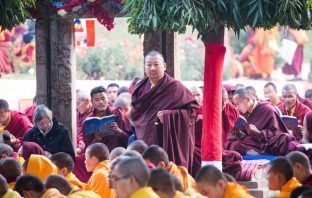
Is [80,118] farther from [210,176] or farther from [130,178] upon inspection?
[130,178]

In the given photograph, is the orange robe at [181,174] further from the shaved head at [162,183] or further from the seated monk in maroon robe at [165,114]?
the shaved head at [162,183]

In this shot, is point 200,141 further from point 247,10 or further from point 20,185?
point 20,185

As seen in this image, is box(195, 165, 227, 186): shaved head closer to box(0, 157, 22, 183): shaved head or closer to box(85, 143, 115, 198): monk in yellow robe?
box(0, 157, 22, 183): shaved head

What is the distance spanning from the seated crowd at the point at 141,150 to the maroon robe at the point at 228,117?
1cm

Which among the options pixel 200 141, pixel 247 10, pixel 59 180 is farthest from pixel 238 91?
pixel 59 180

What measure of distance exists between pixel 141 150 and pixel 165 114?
4.34ft

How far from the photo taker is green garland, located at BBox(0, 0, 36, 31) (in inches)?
557

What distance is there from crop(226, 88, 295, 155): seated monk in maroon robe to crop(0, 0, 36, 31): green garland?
4.15m

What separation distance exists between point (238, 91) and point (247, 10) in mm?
3907

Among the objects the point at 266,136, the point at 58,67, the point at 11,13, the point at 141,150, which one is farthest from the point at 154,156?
the point at 266,136

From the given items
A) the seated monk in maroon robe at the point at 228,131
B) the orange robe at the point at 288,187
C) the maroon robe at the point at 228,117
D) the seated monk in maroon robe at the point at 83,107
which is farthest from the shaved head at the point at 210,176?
the seated monk in maroon robe at the point at 83,107

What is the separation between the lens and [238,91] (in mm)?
17844

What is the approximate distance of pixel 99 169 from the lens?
14031 millimetres

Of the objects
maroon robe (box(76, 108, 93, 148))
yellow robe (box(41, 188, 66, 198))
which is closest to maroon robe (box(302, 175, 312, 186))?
yellow robe (box(41, 188, 66, 198))
